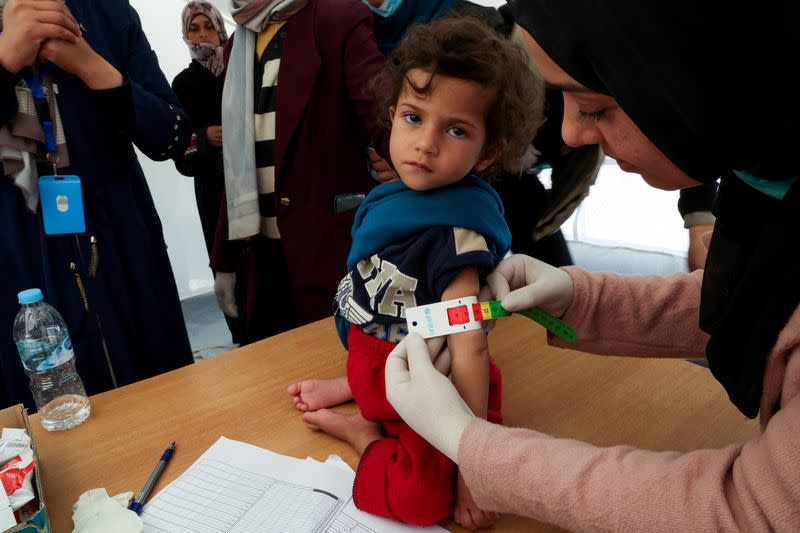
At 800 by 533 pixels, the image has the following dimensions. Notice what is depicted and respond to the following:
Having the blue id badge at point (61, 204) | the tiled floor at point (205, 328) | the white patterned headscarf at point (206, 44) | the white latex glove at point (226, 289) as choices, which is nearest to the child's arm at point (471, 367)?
the blue id badge at point (61, 204)

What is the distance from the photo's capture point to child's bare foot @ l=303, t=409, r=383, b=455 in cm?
85

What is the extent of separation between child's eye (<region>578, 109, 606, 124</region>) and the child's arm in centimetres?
35

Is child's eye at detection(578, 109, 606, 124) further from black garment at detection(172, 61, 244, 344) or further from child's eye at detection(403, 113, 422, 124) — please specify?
black garment at detection(172, 61, 244, 344)

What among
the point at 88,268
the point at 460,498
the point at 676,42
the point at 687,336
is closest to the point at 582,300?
the point at 687,336

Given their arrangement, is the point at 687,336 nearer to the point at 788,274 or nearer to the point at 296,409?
the point at 788,274

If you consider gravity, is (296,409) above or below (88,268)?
below

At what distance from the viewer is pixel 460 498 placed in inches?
28.1

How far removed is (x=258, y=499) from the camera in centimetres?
75

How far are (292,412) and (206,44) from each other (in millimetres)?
2029

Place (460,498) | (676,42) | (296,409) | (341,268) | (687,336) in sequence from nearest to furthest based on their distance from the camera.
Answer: (676,42), (460,498), (687,336), (296,409), (341,268)

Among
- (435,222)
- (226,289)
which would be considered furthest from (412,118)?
(226,289)

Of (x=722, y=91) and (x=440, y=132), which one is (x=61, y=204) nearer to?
(x=440, y=132)

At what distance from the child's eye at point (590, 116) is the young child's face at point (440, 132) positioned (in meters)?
0.27

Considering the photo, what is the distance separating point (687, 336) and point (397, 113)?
2.05ft
